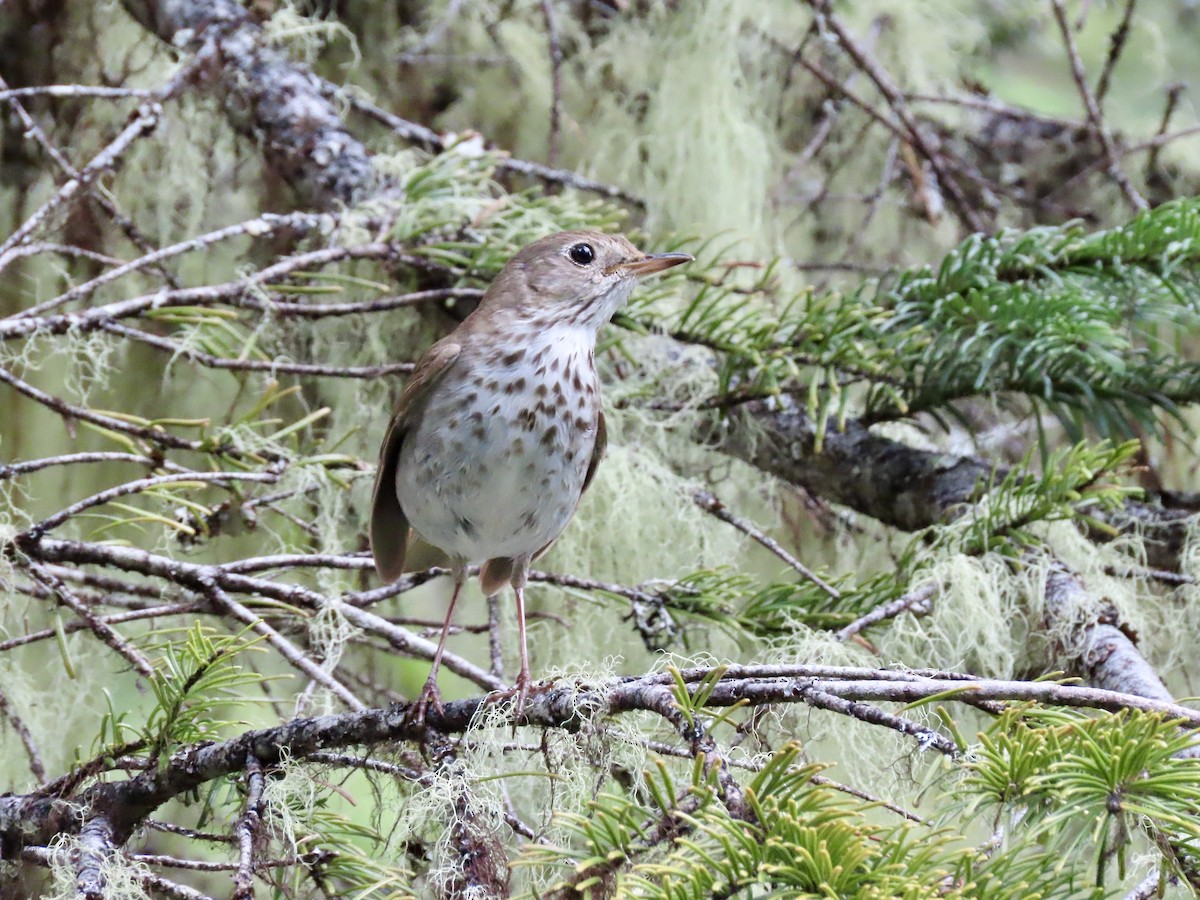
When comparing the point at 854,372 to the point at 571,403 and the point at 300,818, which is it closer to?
the point at 571,403

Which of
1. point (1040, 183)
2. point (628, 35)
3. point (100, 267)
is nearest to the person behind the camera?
point (100, 267)

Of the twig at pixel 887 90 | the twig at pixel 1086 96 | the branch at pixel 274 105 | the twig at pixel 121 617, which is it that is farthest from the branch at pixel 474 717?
the twig at pixel 1086 96

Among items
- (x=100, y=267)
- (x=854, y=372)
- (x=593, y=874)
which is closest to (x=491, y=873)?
(x=593, y=874)

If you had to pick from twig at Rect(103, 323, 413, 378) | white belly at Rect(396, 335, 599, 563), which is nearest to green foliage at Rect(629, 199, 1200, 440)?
white belly at Rect(396, 335, 599, 563)

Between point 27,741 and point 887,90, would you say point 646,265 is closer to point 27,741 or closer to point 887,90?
point 887,90

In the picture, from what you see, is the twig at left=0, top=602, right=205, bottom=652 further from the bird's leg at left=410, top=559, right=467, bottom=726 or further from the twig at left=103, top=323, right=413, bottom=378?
the twig at left=103, top=323, right=413, bottom=378

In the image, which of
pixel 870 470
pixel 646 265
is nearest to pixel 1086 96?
pixel 870 470

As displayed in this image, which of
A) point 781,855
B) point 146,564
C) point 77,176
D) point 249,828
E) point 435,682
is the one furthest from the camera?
point 77,176
